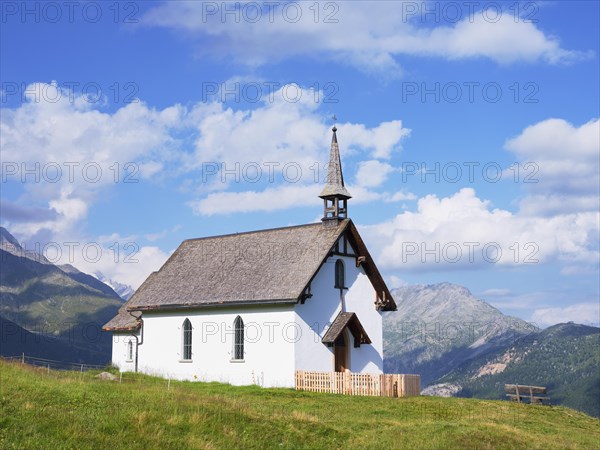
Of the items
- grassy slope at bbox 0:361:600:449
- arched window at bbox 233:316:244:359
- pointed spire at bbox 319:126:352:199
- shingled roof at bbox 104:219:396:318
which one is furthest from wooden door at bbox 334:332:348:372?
grassy slope at bbox 0:361:600:449

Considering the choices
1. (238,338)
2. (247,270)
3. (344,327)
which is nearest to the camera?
(344,327)

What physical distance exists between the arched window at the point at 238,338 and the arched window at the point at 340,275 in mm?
6171

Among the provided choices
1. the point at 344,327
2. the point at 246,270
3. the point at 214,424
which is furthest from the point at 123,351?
the point at 214,424

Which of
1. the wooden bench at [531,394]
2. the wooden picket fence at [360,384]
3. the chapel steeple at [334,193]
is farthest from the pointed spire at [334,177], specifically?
the wooden bench at [531,394]

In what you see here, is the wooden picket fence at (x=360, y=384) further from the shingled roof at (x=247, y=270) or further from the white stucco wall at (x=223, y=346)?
the shingled roof at (x=247, y=270)

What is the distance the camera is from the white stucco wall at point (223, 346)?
41.1 meters

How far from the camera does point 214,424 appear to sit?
23125 mm

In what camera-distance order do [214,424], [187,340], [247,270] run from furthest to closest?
1. [187,340]
2. [247,270]
3. [214,424]

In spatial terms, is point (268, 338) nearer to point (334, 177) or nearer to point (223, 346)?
point (223, 346)

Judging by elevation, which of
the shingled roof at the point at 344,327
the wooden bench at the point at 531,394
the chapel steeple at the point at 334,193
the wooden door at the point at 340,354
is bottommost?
the wooden bench at the point at 531,394

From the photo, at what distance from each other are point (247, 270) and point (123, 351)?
13084 millimetres

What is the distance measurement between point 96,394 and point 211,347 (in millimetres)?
19048

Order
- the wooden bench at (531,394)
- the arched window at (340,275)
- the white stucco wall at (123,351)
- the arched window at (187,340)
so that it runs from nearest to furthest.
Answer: the wooden bench at (531,394) → the arched window at (340,275) → the arched window at (187,340) → the white stucco wall at (123,351)

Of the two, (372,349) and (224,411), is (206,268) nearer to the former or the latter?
(372,349)
